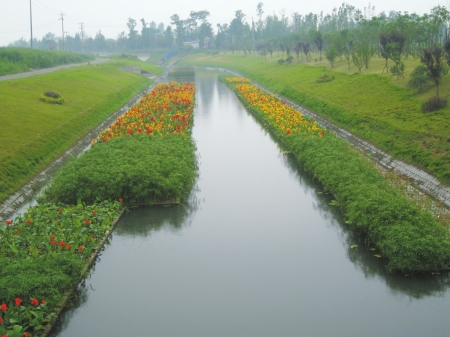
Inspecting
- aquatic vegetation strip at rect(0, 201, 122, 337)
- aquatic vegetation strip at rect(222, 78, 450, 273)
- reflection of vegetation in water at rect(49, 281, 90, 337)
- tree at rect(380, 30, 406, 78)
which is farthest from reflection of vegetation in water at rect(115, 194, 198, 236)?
tree at rect(380, 30, 406, 78)

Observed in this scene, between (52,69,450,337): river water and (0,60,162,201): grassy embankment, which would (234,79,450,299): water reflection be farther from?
(0,60,162,201): grassy embankment

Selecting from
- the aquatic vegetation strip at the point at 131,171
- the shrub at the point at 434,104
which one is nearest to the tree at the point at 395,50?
the shrub at the point at 434,104

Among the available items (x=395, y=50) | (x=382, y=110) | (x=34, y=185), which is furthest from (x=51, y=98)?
(x=395, y=50)

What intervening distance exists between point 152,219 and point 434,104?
14373 mm

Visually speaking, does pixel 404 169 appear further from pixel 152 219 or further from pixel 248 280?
pixel 248 280

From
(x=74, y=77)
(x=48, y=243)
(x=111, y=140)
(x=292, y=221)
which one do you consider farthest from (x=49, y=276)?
(x=74, y=77)

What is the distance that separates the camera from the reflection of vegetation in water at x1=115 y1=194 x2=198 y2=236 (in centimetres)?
1444

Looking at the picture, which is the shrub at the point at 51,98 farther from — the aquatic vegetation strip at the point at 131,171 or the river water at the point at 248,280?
the river water at the point at 248,280

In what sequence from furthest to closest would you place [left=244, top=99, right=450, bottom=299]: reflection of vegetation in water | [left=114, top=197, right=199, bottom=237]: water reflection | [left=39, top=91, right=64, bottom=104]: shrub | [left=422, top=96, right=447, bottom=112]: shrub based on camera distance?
1. [left=39, top=91, right=64, bottom=104]: shrub
2. [left=422, top=96, right=447, bottom=112]: shrub
3. [left=114, top=197, right=199, bottom=237]: water reflection
4. [left=244, top=99, right=450, bottom=299]: reflection of vegetation in water

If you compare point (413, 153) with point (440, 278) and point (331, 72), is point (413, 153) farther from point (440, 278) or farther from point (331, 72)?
point (331, 72)

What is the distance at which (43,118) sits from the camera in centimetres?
2614

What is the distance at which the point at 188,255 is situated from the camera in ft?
41.8

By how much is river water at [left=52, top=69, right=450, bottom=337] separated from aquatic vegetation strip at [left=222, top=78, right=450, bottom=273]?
37cm

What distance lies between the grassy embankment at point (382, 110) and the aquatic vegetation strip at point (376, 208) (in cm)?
185
